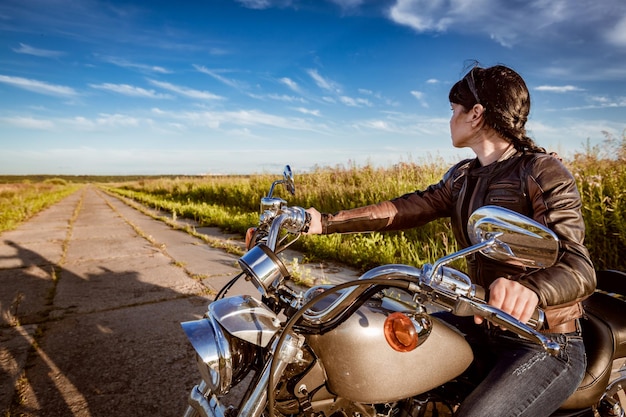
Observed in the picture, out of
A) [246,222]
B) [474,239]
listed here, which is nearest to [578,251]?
[474,239]

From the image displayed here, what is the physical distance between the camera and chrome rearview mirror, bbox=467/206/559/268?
0.82m

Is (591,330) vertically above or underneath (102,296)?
above

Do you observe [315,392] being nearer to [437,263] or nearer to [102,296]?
[437,263]

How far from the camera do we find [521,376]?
1.27m

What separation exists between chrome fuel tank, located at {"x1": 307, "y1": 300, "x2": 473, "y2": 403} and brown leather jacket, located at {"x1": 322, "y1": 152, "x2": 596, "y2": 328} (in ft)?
1.29

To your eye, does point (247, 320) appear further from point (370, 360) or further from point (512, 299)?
point (512, 299)

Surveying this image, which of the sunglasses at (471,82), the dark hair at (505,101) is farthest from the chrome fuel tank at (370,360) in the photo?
the sunglasses at (471,82)

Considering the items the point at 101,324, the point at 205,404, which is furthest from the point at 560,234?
the point at 101,324

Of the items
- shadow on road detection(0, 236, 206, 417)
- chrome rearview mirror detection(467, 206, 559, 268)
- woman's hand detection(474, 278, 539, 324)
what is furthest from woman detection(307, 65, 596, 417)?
shadow on road detection(0, 236, 206, 417)

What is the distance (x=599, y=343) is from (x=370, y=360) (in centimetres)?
101

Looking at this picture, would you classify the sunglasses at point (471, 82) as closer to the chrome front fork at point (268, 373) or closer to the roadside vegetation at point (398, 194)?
the chrome front fork at point (268, 373)

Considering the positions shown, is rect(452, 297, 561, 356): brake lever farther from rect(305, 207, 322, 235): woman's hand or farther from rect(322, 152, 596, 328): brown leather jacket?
rect(305, 207, 322, 235): woman's hand

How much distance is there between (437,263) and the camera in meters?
0.86

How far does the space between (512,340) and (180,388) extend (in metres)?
1.95
